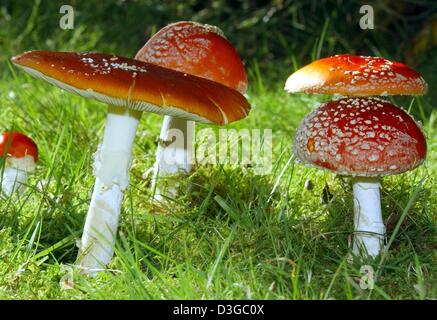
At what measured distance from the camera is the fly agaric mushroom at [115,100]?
240 cm

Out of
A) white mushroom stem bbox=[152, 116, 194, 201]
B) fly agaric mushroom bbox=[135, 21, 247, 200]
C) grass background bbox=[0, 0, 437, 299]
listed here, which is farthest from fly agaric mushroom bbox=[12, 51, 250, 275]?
white mushroom stem bbox=[152, 116, 194, 201]

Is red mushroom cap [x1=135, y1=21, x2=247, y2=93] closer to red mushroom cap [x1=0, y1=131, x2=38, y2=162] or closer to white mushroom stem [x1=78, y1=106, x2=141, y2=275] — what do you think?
white mushroom stem [x1=78, y1=106, x2=141, y2=275]

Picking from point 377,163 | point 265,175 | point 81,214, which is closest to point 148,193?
point 81,214

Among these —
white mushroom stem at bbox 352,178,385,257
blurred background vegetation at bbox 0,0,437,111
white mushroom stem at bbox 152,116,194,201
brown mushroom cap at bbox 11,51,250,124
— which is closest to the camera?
brown mushroom cap at bbox 11,51,250,124

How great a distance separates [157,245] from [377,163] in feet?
3.25

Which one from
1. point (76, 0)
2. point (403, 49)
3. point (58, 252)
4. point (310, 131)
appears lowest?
point (58, 252)

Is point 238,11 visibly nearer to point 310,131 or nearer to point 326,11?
point 326,11

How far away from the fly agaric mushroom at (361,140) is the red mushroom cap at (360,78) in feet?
0.36

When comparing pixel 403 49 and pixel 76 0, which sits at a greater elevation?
pixel 76 0

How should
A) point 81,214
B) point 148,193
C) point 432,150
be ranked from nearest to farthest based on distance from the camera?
point 81,214, point 148,193, point 432,150

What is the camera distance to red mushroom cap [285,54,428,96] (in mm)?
2549

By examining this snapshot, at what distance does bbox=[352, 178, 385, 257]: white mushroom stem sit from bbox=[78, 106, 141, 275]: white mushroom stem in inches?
38.1

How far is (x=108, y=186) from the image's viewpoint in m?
2.74

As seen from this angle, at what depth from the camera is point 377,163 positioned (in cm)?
257
